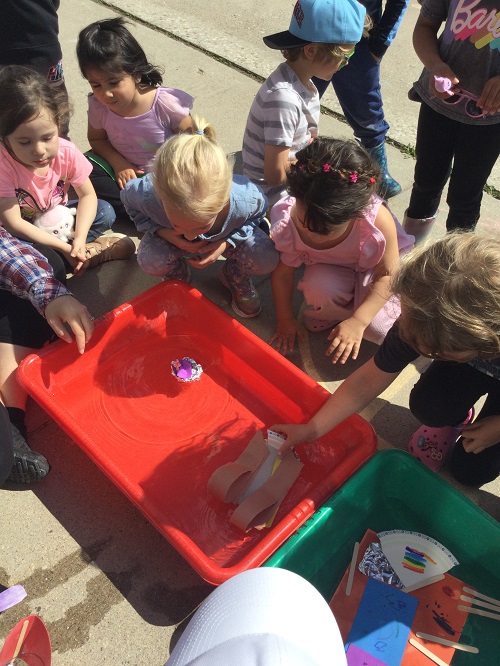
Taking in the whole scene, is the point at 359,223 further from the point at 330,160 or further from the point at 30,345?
the point at 30,345

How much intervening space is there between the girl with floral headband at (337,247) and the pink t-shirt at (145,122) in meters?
0.76

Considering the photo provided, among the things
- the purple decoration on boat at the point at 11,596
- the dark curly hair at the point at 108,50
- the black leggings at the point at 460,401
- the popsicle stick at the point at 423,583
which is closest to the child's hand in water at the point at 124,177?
the dark curly hair at the point at 108,50

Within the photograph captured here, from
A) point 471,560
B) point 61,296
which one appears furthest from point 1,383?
point 471,560

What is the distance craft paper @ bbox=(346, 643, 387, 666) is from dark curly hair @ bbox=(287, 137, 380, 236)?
117 cm

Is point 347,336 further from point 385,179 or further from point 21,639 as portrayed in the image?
point 21,639

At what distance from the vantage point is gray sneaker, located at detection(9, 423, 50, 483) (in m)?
1.85

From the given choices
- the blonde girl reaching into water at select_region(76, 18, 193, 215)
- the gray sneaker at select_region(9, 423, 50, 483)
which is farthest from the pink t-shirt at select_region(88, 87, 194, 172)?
the gray sneaker at select_region(9, 423, 50, 483)

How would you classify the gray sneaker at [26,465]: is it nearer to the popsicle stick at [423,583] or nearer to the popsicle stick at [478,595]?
the popsicle stick at [423,583]

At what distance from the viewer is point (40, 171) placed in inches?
89.3

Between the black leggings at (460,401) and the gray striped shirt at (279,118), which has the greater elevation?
the gray striped shirt at (279,118)

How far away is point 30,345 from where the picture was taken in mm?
2092

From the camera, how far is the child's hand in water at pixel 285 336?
233 cm

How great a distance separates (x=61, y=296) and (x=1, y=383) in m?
0.34

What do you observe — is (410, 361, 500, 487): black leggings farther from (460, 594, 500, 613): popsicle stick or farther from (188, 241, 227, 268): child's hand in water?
(188, 241, 227, 268): child's hand in water
